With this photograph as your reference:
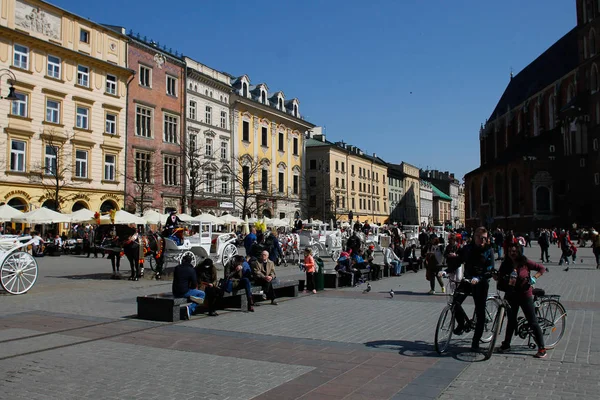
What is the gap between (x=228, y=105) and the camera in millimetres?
53219

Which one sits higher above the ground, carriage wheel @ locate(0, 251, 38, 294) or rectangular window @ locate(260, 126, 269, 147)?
rectangular window @ locate(260, 126, 269, 147)

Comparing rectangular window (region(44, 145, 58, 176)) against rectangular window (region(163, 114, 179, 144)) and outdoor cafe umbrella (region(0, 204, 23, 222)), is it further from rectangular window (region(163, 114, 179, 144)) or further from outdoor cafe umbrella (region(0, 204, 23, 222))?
rectangular window (region(163, 114, 179, 144))

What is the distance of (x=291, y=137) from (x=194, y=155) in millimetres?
20992

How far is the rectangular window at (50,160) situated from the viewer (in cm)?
3528

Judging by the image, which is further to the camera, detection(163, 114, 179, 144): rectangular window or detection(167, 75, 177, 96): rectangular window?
detection(167, 75, 177, 96): rectangular window

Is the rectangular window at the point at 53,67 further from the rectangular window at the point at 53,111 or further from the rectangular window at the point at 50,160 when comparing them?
the rectangular window at the point at 50,160

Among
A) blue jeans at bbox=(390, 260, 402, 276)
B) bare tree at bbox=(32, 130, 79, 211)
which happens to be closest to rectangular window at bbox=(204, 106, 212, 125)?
bare tree at bbox=(32, 130, 79, 211)

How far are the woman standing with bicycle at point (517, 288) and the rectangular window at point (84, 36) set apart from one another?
124 feet

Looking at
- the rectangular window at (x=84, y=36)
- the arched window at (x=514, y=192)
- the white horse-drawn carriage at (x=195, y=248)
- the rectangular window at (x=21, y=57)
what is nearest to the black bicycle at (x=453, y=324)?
the white horse-drawn carriage at (x=195, y=248)

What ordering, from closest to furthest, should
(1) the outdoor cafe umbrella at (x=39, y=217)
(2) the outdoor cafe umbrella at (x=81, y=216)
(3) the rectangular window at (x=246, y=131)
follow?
1. (1) the outdoor cafe umbrella at (x=39, y=217)
2. (2) the outdoor cafe umbrella at (x=81, y=216)
3. (3) the rectangular window at (x=246, y=131)

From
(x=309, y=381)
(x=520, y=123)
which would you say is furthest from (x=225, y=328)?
(x=520, y=123)

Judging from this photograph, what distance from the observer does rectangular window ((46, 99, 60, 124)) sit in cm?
3625

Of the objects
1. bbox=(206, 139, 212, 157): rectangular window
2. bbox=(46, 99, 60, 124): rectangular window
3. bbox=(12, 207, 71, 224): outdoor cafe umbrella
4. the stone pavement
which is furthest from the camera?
bbox=(206, 139, 212, 157): rectangular window

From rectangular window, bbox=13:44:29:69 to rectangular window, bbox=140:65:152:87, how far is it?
10035 millimetres
